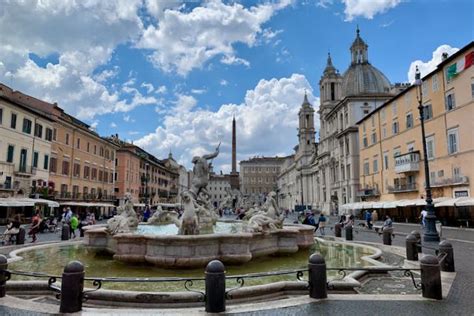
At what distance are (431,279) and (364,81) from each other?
6610 centimetres

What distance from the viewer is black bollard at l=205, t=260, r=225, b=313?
5816 mm

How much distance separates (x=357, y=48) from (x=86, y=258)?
73088 mm

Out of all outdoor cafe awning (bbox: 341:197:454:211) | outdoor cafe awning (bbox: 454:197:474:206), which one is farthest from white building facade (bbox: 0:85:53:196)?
outdoor cafe awning (bbox: 454:197:474:206)

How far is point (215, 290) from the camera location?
5848 mm

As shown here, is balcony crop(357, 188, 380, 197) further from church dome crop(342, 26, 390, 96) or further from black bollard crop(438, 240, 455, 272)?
black bollard crop(438, 240, 455, 272)

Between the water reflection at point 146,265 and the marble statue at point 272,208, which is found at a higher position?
the marble statue at point 272,208

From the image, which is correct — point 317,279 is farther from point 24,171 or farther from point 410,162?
point 410,162

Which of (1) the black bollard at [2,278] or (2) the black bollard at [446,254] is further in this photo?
(2) the black bollard at [446,254]

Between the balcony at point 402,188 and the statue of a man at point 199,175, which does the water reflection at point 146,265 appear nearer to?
the statue of a man at point 199,175

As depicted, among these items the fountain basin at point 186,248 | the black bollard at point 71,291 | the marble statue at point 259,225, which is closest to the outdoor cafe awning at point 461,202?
the marble statue at point 259,225

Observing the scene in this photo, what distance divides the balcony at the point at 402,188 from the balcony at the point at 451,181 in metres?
3.74

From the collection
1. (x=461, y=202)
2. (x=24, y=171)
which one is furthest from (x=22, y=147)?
(x=461, y=202)

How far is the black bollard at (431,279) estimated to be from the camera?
6594 millimetres

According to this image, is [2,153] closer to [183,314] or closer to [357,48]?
[183,314]
